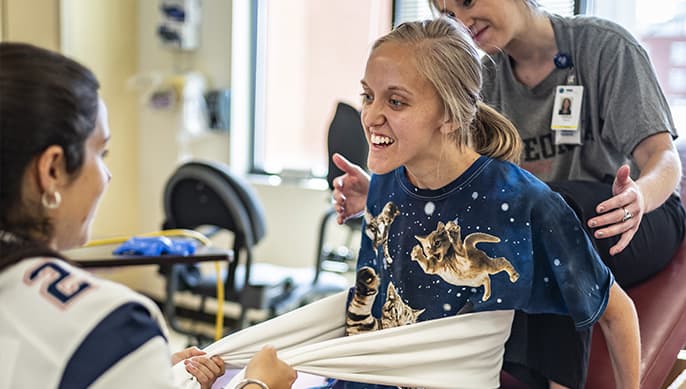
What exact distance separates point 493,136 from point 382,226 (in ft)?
0.97

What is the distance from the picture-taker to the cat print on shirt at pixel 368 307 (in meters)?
1.39

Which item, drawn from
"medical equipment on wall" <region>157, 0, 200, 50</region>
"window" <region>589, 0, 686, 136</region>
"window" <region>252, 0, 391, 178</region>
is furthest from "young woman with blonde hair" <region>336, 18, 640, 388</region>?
"medical equipment on wall" <region>157, 0, 200, 50</region>

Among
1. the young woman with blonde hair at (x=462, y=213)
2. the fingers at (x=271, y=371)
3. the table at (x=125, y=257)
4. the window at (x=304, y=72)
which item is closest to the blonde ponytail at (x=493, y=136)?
the young woman with blonde hair at (x=462, y=213)

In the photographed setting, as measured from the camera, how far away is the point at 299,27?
3.89 metres

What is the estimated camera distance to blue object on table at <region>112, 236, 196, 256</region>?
2252 millimetres

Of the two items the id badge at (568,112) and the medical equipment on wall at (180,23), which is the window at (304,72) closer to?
the medical equipment on wall at (180,23)

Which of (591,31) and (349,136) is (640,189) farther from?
(349,136)

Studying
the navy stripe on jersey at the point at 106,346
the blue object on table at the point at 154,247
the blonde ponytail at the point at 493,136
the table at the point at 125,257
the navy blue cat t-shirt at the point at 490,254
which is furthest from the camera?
the blue object on table at the point at 154,247

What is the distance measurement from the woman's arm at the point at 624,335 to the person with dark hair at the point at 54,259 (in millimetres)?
819

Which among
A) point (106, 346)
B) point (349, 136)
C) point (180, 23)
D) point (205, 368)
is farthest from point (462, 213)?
point (180, 23)

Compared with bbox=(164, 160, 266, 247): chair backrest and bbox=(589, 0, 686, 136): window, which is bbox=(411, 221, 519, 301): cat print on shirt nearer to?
bbox=(164, 160, 266, 247): chair backrest

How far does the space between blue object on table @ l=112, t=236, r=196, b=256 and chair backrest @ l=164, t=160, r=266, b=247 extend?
0.51 meters

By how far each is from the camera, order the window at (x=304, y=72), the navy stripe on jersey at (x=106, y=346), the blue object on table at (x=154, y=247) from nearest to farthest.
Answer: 1. the navy stripe on jersey at (x=106, y=346)
2. the blue object on table at (x=154, y=247)
3. the window at (x=304, y=72)

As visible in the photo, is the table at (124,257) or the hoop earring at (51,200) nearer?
the hoop earring at (51,200)
